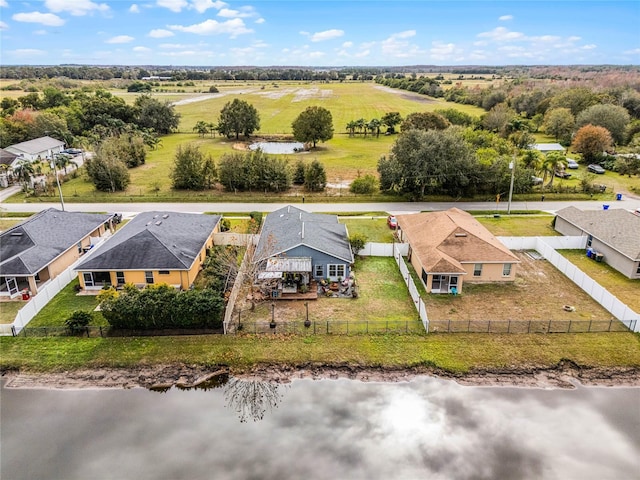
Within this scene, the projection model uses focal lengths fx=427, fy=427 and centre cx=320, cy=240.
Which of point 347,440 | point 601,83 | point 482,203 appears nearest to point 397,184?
point 482,203

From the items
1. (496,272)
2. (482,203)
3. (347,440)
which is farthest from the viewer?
(482,203)

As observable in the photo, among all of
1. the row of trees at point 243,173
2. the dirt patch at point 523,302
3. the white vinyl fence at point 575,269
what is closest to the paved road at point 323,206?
the row of trees at point 243,173

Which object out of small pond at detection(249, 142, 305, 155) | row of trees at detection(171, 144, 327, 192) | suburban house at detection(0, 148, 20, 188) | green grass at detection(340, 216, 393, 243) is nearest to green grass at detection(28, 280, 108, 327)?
green grass at detection(340, 216, 393, 243)

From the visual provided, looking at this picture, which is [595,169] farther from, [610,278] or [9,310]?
[9,310]

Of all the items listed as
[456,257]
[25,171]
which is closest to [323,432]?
[456,257]

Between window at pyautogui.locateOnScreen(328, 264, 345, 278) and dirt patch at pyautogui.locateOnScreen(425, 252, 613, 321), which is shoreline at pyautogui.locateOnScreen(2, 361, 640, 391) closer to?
dirt patch at pyautogui.locateOnScreen(425, 252, 613, 321)

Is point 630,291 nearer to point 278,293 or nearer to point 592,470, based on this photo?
point 592,470
